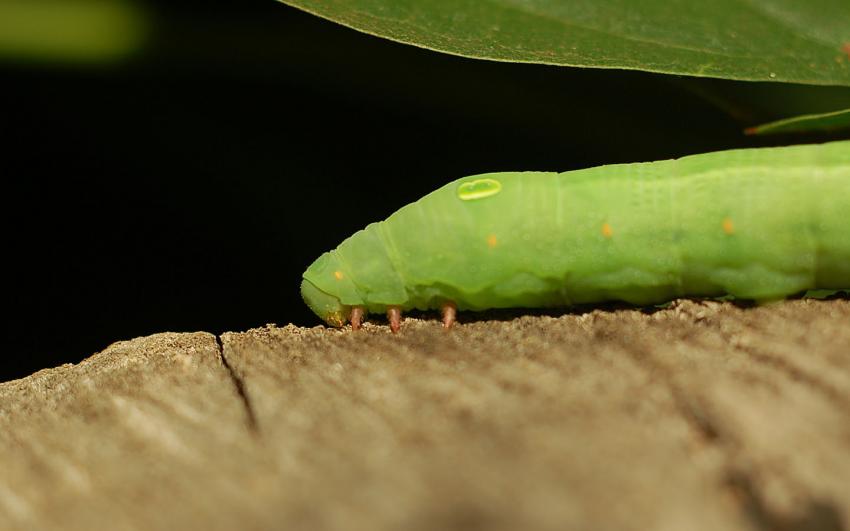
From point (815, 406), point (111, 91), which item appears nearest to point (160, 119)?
point (111, 91)

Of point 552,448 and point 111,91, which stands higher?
point 111,91

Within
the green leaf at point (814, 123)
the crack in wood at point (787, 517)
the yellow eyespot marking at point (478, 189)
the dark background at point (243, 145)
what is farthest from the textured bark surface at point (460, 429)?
the dark background at point (243, 145)

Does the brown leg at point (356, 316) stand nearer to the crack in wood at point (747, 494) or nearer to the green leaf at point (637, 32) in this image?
the green leaf at point (637, 32)

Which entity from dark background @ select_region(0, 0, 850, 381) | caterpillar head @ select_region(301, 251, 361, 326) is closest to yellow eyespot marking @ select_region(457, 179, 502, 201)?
caterpillar head @ select_region(301, 251, 361, 326)

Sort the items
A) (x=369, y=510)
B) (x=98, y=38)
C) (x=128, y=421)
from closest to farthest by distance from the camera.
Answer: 1. (x=369, y=510)
2. (x=128, y=421)
3. (x=98, y=38)

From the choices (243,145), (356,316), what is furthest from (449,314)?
(243,145)

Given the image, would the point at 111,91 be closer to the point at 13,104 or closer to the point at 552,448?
the point at 13,104

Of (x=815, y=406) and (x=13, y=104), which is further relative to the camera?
(x=13, y=104)
